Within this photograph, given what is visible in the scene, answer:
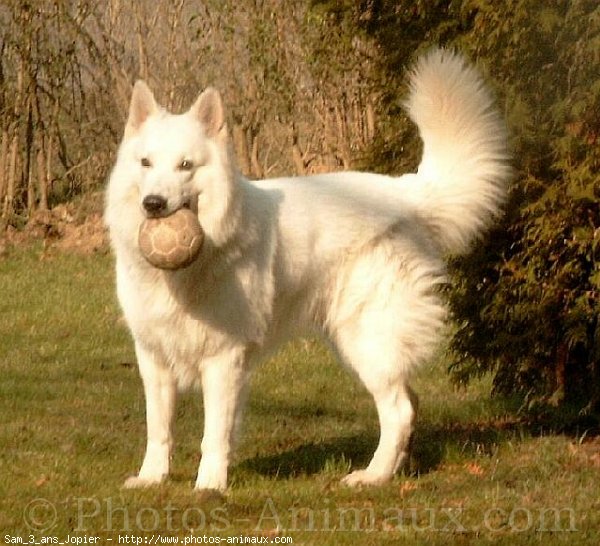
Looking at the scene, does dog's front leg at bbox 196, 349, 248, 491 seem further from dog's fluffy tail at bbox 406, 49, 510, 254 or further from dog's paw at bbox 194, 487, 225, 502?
dog's fluffy tail at bbox 406, 49, 510, 254

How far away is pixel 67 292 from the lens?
11.2 metres

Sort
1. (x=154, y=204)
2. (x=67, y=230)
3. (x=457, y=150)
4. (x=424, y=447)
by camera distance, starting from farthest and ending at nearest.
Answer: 1. (x=67, y=230)
2. (x=424, y=447)
3. (x=457, y=150)
4. (x=154, y=204)

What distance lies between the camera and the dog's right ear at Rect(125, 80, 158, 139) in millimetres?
5102

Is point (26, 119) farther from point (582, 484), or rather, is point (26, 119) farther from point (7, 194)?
point (582, 484)

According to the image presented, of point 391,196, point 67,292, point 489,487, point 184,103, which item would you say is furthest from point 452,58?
point 184,103

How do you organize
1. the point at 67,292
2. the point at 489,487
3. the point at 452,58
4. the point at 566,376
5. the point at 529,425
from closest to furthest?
1. the point at 489,487
2. the point at 452,58
3. the point at 566,376
4. the point at 529,425
5. the point at 67,292

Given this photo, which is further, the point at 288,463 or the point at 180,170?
the point at 288,463

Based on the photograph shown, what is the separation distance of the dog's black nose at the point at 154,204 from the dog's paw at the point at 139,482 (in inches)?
48.6

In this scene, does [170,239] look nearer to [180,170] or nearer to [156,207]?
[156,207]

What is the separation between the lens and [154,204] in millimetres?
4695

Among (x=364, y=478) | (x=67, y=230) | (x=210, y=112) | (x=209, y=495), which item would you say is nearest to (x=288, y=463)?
(x=364, y=478)

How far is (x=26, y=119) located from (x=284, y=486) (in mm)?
9930

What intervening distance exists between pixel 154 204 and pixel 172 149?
0.31 m

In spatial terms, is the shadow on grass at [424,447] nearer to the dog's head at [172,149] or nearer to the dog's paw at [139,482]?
the dog's paw at [139,482]
